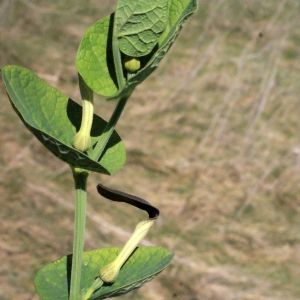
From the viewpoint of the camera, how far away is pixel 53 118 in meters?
0.49

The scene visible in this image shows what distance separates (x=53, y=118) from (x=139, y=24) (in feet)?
0.44

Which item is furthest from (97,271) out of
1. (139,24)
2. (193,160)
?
(193,160)

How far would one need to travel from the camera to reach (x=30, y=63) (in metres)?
3.20

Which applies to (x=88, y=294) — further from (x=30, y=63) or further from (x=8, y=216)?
(x=30, y=63)

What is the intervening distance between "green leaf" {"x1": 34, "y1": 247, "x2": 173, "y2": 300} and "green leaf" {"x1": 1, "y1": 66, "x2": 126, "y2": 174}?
105 millimetres

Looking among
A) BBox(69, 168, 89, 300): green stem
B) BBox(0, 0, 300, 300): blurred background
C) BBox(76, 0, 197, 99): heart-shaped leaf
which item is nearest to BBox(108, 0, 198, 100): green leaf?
BBox(76, 0, 197, 99): heart-shaped leaf

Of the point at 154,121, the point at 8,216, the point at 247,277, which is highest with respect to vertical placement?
the point at 154,121

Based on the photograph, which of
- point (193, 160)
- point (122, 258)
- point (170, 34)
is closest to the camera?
point (170, 34)

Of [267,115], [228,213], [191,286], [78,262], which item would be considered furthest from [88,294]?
[267,115]

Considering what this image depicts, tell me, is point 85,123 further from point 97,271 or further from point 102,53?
point 97,271

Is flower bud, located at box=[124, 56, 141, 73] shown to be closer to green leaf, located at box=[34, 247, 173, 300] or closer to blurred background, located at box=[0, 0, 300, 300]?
green leaf, located at box=[34, 247, 173, 300]

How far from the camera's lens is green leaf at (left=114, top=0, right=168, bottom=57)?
41 centimetres

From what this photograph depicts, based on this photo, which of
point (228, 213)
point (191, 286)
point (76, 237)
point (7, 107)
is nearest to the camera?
point (76, 237)

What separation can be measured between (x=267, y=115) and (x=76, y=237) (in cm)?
269
